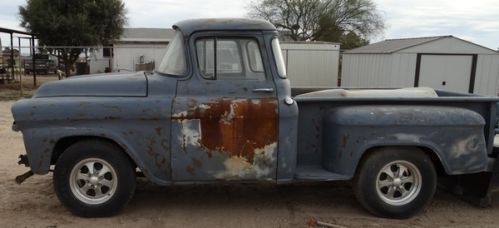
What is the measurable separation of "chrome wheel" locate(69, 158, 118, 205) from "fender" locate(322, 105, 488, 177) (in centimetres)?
231

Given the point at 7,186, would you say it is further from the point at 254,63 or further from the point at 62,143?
the point at 254,63

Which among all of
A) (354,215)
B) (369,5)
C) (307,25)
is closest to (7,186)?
(354,215)

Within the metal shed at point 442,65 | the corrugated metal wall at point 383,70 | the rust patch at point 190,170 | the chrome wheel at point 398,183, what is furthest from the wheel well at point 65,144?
the metal shed at point 442,65

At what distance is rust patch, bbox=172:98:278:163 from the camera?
4684 millimetres

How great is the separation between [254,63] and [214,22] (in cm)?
58

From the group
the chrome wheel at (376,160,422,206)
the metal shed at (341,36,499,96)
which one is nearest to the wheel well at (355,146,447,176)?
the chrome wheel at (376,160,422,206)

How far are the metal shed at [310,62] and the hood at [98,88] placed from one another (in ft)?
65.6

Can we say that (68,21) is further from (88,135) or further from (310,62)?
(88,135)

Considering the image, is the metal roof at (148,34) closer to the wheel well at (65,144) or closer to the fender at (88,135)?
the wheel well at (65,144)

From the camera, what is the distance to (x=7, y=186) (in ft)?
19.6

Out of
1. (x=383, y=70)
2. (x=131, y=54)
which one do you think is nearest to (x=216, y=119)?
(x=383, y=70)

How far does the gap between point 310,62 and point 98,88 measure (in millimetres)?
20804

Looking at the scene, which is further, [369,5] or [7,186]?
[369,5]

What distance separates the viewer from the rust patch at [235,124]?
15.4 ft
